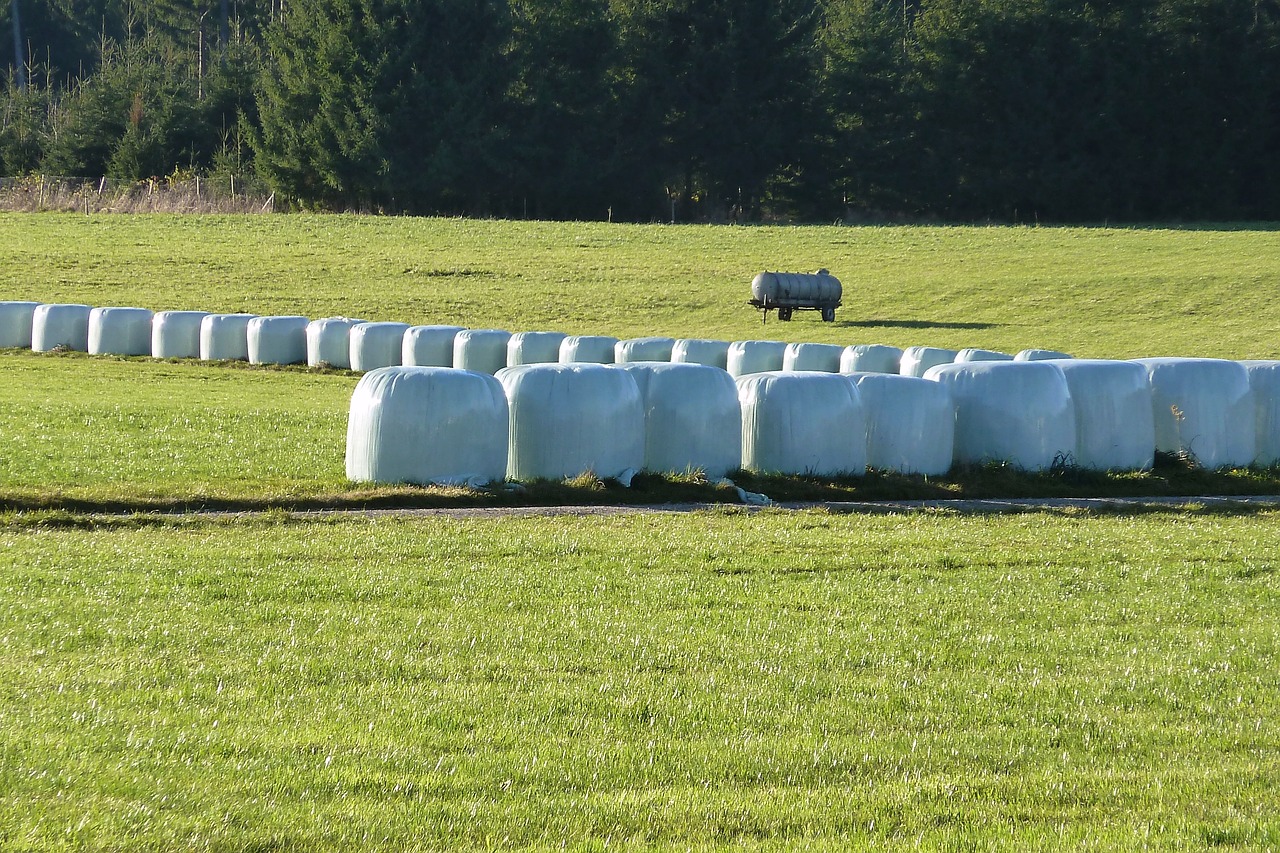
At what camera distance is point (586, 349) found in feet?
80.0

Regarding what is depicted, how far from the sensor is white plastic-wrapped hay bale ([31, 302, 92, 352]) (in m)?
30.8

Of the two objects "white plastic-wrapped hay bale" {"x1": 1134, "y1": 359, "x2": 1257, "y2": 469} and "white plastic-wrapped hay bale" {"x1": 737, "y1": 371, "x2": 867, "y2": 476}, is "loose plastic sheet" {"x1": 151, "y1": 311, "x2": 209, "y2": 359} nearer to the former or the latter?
"white plastic-wrapped hay bale" {"x1": 737, "y1": 371, "x2": 867, "y2": 476}

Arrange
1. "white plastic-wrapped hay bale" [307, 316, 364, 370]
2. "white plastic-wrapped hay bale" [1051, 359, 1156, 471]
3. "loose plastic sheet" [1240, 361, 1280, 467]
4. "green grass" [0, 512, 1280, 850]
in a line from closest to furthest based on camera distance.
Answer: "green grass" [0, 512, 1280, 850], "white plastic-wrapped hay bale" [1051, 359, 1156, 471], "loose plastic sheet" [1240, 361, 1280, 467], "white plastic-wrapped hay bale" [307, 316, 364, 370]

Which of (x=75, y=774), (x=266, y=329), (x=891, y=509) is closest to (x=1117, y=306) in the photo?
(x=266, y=329)

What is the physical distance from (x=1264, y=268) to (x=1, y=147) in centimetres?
6585

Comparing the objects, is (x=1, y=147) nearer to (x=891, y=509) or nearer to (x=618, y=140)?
(x=618, y=140)

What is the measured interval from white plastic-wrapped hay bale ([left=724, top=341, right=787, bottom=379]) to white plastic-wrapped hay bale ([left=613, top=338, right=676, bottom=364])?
1.07 meters

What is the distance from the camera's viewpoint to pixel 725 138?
7175 cm

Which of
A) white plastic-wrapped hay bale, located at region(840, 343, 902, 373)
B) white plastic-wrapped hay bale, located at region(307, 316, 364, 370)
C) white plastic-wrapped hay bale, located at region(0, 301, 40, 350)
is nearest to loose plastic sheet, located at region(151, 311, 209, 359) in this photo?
white plastic-wrapped hay bale, located at region(307, 316, 364, 370)

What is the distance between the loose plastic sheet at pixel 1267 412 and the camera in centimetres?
1700

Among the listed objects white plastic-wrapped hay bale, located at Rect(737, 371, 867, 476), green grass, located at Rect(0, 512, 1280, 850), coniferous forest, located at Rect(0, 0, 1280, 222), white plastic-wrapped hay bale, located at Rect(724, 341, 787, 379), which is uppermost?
coniferous forest, located at Rect(0, 0, 1280, 222)

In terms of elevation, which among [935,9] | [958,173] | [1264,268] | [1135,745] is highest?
[935,9]

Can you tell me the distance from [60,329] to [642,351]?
46.7 ft

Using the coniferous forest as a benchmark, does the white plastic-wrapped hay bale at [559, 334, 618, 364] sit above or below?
below
